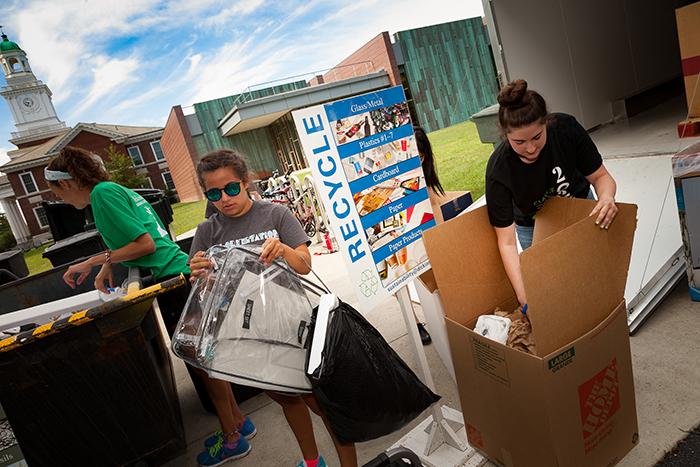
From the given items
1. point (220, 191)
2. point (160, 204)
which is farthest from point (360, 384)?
point (160, 204)

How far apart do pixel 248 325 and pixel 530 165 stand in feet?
4.62

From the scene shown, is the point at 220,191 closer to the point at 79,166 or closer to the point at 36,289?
the point at 79,166

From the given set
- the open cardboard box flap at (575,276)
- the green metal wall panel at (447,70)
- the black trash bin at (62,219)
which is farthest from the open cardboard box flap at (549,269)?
the green metal wall panel at (447,70)

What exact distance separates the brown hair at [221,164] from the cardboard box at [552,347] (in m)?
0.93

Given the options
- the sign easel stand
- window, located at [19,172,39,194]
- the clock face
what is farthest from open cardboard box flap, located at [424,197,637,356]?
the clock face

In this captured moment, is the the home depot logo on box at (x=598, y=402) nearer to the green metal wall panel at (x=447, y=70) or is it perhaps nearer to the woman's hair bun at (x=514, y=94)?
the woman's hair bun at (x=514, y=94)

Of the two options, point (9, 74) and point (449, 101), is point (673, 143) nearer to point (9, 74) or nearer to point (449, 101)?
point (449, 101)

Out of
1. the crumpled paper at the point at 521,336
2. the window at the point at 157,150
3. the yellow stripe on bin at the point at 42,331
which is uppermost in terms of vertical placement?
the window at the point at 157,150

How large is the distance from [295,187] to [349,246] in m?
6.39

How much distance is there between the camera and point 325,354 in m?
1.29

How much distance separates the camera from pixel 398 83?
22.7m

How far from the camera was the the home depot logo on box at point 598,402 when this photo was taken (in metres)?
1.42

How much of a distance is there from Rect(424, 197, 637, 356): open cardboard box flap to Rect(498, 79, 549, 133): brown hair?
1.27 ft

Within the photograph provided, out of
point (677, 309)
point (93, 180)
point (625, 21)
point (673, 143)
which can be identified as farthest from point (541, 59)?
point (93, 180)
